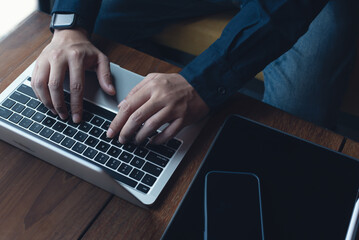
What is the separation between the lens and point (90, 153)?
56cm

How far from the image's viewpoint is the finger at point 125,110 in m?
0.58

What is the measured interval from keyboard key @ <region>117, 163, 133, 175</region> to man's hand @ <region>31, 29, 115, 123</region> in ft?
0.40

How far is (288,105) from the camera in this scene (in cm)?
90

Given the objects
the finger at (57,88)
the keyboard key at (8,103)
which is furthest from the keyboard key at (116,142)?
the keyboard key at (8,103)

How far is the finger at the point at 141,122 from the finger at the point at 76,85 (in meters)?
0.09

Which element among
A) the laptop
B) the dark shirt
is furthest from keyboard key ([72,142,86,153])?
the dark shirt

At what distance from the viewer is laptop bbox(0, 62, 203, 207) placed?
522mm

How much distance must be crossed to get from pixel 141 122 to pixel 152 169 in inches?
3.6

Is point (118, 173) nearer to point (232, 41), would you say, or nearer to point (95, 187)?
point (95, 187)

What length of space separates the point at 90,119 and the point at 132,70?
161 mm

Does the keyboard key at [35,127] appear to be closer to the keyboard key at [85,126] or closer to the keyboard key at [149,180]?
the keyboard key at [85,126]

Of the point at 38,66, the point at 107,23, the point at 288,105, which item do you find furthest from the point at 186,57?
the point at 38,66

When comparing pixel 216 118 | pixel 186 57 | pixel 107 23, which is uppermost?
pixel 216 118

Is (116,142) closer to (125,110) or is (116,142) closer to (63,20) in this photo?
(125,110)
